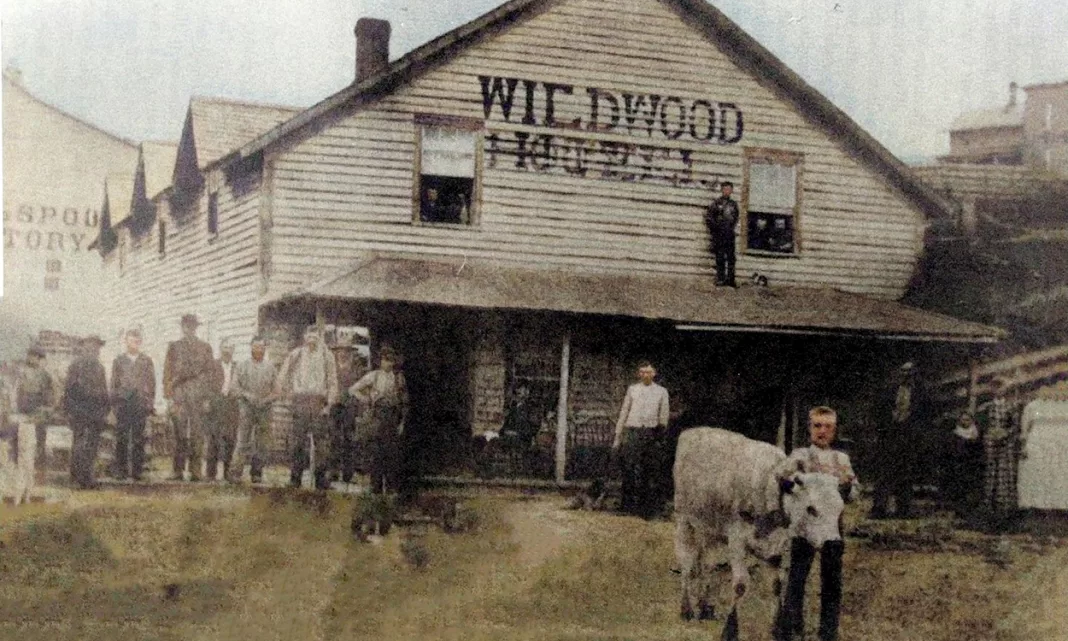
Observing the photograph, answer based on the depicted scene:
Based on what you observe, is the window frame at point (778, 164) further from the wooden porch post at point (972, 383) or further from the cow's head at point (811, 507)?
the cow's head at point (811, 507)

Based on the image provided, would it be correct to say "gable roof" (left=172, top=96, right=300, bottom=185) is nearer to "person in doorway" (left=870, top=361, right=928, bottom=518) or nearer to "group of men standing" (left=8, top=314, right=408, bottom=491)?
"group of men standing" (left=8, top=314, right=408, bottom=491)

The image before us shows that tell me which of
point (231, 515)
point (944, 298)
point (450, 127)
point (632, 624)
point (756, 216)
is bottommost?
point (632, 624)

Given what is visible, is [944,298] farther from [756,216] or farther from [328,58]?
[328,58]

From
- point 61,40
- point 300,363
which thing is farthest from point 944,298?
point 61,40

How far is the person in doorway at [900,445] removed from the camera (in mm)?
7305

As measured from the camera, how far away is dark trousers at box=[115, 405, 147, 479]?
6.55m

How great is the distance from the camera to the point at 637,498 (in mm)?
7070

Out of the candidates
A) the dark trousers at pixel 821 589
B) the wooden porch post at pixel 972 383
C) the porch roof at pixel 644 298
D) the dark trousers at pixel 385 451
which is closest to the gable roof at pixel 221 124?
the porch roof at pixel 644 298

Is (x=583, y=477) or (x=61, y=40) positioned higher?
(x=61, y=40)

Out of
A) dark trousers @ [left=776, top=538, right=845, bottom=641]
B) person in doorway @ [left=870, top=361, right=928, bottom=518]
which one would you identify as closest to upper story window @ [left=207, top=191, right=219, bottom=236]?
dark trousers @ [left=776, top=538, right=845, bottom=641]

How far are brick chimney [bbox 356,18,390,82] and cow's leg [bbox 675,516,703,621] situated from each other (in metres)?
3.51

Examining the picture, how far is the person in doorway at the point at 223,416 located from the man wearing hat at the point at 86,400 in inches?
26.1

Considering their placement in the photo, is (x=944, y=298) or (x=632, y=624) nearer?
(x=632, y=624)

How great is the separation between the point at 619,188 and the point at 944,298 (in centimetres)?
245
